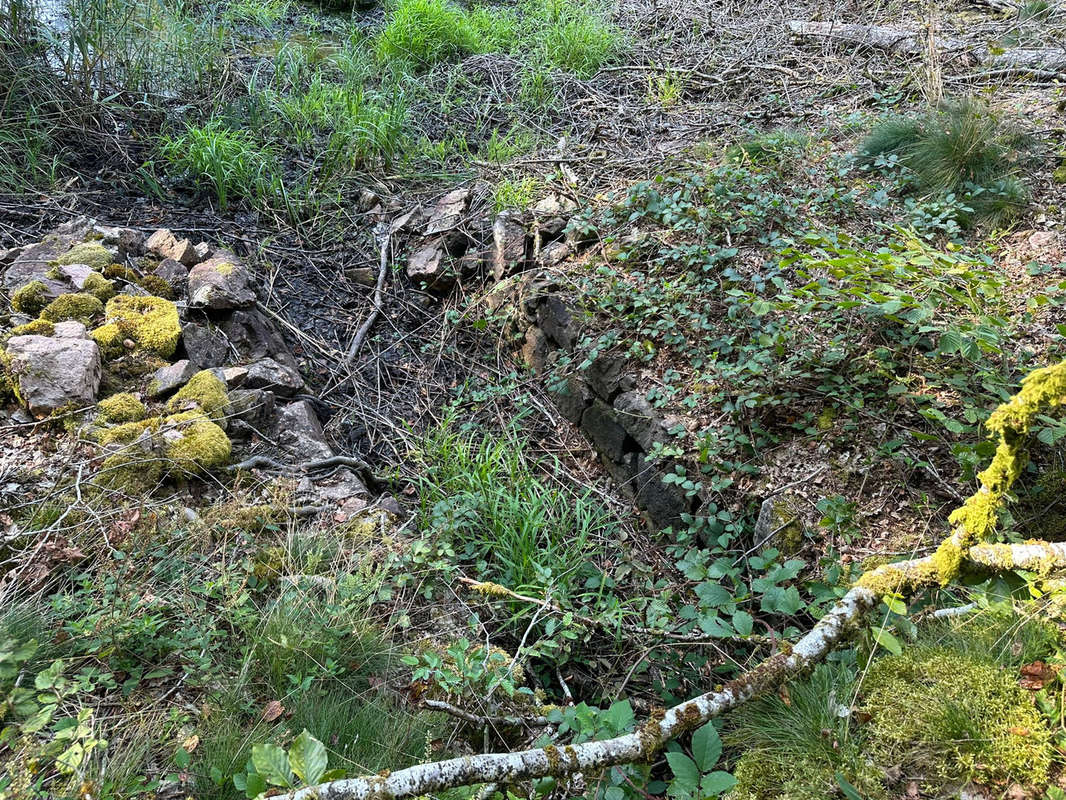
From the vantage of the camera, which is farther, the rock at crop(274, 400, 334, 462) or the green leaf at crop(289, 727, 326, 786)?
the rock at crop(274, 400, 334, 462)

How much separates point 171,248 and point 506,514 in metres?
2.57

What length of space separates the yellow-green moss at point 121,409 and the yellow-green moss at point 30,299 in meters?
0.72

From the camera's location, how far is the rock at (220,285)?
3.36 metres

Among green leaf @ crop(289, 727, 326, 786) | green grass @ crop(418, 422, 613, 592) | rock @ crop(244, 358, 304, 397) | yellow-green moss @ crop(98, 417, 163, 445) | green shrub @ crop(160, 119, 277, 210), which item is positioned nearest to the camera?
green leaf @ crop(289, 727, 326, 786)

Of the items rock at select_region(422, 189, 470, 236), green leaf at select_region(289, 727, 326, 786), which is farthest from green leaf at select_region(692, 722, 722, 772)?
rock at select_region(422, 189, 470, 236)

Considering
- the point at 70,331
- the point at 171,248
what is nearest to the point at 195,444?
the point at 70,331

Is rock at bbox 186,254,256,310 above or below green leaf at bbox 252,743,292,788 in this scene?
above

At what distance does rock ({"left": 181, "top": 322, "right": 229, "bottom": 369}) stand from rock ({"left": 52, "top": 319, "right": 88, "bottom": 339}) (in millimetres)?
409

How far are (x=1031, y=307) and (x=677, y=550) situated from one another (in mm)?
1674

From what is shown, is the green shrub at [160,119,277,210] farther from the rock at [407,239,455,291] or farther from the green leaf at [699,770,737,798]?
the green leaf at [699,770,737,798]

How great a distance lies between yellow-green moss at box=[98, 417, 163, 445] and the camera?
2.53m

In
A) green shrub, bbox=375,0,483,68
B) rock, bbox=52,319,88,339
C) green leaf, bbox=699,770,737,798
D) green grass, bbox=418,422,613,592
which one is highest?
green shrub, bbox=375,0,483,68

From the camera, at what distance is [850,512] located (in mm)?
2281

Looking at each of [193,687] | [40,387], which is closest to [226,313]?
[40,387]
